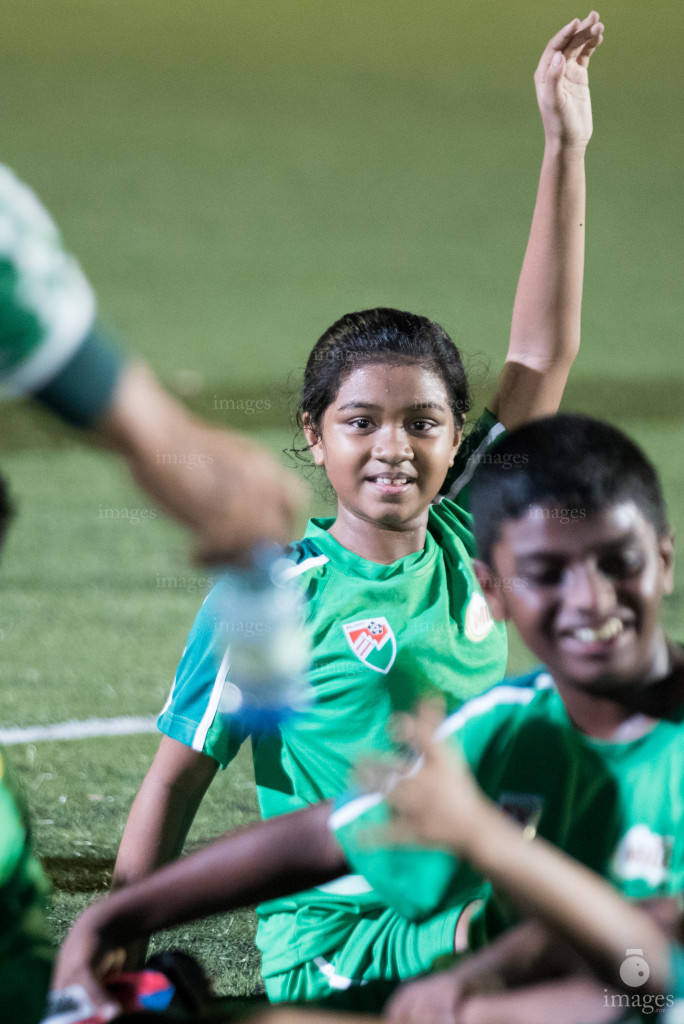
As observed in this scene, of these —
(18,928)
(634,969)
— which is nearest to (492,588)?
(634,969)

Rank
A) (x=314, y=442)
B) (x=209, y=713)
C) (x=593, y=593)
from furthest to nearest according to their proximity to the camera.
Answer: (x=314, y=442) < (x=209, y=713) < (x=593, y=593)

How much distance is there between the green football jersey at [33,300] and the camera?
1217 millimetres

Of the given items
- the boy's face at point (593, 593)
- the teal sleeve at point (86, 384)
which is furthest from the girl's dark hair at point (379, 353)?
the teal sleeve at point (86, 384)

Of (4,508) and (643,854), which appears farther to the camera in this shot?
(4,508)

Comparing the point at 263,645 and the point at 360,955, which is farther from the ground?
the point at 263,645

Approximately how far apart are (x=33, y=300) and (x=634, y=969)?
1038 millimetres

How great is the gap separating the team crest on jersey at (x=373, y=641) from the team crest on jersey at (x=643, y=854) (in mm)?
724

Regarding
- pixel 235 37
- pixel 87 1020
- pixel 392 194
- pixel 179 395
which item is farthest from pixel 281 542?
pixel 235 37

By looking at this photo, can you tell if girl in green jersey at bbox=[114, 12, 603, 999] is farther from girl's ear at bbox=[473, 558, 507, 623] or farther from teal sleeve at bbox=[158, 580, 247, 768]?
girl's ear at bbox=[473, 558, 507, 623]

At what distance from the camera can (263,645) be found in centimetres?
171

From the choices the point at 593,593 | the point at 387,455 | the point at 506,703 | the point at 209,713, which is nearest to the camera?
the point at 593,593

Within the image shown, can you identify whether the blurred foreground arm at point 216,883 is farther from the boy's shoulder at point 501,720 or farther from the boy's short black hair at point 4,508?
the boy's short black hair at point 4,508

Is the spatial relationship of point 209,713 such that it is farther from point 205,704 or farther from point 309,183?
point 309,183

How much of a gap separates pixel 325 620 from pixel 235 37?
13.7 metres
